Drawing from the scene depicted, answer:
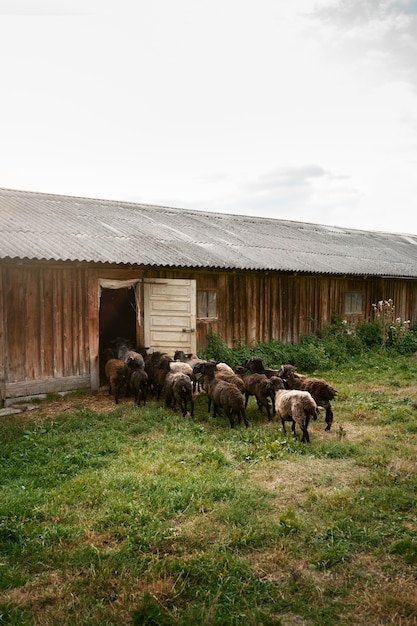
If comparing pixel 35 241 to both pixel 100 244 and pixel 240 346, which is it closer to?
pixel 100 244

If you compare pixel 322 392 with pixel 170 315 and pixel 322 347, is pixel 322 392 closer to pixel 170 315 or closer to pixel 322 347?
pixel 170 315

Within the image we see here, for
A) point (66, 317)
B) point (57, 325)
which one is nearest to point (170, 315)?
point (66, 317)

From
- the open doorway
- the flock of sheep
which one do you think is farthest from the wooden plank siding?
the open doorway

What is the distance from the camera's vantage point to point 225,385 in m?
8.82

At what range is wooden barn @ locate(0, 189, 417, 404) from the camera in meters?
10.7

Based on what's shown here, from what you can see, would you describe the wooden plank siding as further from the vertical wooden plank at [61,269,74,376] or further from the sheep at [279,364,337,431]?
the sheep at [279,364,337,431]

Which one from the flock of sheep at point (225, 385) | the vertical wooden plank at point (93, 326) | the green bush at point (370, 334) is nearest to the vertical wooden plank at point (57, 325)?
the vertical wooden plank at point (93, 326)

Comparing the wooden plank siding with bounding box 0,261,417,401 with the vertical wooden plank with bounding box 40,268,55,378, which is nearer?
the wooden plank siding with bounding box 0,261,417,401

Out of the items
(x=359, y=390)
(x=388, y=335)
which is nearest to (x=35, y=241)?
(x=359, y=390)

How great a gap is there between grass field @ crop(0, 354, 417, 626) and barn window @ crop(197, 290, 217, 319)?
589cm

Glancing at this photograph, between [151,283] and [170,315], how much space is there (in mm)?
915

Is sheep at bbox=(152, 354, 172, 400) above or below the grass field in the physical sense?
above

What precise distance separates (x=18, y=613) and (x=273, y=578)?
6.46 ft

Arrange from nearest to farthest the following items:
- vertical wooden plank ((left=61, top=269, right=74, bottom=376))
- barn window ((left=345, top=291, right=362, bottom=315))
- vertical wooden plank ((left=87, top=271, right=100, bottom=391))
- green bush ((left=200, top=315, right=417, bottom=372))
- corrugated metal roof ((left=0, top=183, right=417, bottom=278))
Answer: vertical wooden plank ((left=61, top=269, right=74, bottom=376))
corrugated metal roof ((left=0, top=183, right=417, bottom=278))
vertical wooden plank ((left=87, top=271, right=100, bottom=391))
green bush ((left=200, top=315, right=417, bottom=372))
barn window ((left=345, top=291, right=362, bottom=315))
